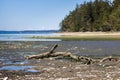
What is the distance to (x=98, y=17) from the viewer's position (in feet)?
538

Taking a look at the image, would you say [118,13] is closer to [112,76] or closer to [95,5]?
[95,5]

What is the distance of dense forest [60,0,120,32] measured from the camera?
478 feet

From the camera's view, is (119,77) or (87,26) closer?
(119,77)

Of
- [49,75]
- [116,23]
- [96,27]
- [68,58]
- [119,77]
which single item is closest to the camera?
[119,77]

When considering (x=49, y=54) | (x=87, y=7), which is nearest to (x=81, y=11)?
(x=87, y=7)

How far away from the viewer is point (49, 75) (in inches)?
738

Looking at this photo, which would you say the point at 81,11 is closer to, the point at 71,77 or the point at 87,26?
the point at 87,26

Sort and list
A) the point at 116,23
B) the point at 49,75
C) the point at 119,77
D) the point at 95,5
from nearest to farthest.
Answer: the point at 119,77, the point at 49,75, the point at 116,23, the point at 95,5

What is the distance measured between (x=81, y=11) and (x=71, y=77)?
159896 millimetres

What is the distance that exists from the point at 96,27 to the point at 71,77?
142216 millimetres

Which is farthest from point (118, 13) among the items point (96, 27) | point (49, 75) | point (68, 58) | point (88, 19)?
point (49, 75)

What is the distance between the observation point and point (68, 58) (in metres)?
30.1

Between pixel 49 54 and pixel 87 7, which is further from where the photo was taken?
pixel 87 7

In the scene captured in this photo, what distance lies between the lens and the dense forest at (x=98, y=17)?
478 ft
